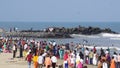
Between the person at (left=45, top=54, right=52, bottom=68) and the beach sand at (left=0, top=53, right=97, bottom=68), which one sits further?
the beach sand at (left=0, top=53, right=97, bottom=68)

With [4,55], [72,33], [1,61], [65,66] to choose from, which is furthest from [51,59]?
[72,33]

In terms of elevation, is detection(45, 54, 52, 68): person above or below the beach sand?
above

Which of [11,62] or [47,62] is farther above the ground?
[47,62]

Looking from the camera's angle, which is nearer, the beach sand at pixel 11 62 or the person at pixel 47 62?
the person at pixel 47 62

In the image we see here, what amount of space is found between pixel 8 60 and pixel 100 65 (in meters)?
9.69

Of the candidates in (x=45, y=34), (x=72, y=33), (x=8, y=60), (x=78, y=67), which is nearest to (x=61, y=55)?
(x=8, y=60)

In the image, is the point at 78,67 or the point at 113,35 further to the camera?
the point at 113,35

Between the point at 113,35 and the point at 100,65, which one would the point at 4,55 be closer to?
the point at 100,65

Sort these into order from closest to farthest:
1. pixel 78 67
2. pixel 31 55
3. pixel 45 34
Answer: pixel 78 67 < pixel 31 55 < pixel 45 34

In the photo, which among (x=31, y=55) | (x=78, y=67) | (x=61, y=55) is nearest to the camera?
(x=78, y=67)

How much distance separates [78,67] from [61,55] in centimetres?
924

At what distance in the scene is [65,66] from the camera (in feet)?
85.8

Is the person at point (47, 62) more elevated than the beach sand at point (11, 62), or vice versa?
the person at point (47, 62)

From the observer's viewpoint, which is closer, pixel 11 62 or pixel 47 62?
pixel 47 62
